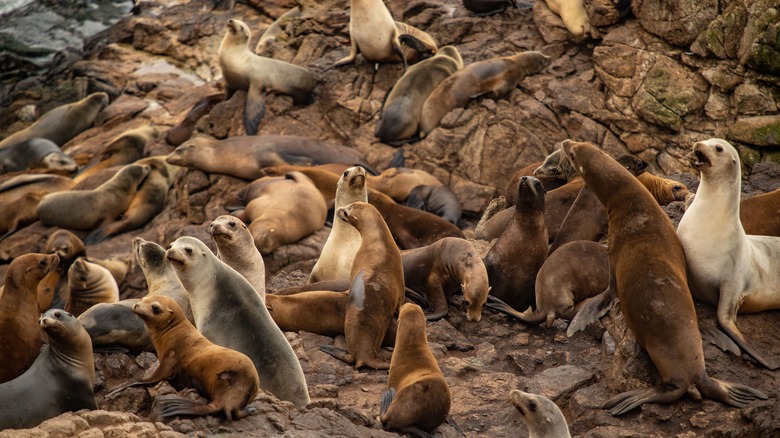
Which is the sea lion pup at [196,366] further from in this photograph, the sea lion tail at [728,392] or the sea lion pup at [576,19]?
the sea lion pup at [576,19]

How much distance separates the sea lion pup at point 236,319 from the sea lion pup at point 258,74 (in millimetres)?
7610

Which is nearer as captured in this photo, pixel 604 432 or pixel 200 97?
pixel 604 432

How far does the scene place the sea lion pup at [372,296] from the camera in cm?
684

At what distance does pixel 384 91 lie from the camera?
46.5ft

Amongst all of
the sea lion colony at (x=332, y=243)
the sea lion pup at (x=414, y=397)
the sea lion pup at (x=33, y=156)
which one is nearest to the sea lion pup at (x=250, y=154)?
the sea lion colony at (x=332, y=243)

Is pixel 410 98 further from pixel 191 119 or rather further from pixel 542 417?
pixel 542 417

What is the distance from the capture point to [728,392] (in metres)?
5.78

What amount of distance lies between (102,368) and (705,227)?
4388 millimetres

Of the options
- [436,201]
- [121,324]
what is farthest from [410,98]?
[121,324]

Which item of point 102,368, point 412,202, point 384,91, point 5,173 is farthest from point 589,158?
point 5,173

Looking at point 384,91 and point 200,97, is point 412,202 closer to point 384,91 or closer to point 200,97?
point 384,91

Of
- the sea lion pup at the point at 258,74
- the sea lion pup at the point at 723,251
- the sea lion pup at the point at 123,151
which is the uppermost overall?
the sea lion pup at the point at 723,251

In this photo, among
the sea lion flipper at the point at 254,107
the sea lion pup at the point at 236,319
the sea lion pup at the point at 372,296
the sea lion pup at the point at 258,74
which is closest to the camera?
the sea lion pup at the point at 236,319

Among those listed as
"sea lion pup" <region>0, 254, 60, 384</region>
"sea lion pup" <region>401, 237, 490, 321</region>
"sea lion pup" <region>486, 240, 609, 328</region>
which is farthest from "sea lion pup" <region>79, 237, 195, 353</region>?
"sea lion pup" <region>486, 240, 609, 328</region>
